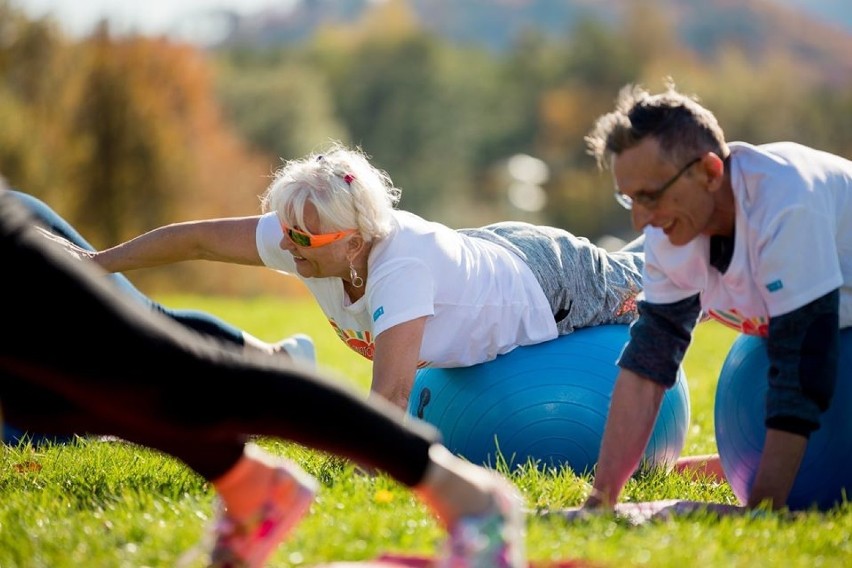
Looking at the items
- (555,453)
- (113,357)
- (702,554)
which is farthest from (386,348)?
(113,357)

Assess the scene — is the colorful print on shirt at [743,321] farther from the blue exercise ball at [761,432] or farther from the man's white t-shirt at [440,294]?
the man's white t-shirt at [440,294]

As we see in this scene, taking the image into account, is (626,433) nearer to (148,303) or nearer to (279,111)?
(148,303)

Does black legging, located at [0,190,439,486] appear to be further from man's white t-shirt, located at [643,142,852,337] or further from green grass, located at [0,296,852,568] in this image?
man's white t-shirt, located at [643,142,852,337]

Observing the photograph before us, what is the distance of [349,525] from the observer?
3.71 metres

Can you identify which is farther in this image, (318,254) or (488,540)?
(318,254)

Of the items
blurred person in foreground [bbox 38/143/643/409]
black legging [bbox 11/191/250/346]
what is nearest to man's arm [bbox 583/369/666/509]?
blurred person in foreground [bbox 38/143/643/409]

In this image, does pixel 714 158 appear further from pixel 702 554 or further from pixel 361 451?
pixel 361 451

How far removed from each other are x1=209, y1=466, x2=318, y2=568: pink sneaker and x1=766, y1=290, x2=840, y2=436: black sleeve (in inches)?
65.6

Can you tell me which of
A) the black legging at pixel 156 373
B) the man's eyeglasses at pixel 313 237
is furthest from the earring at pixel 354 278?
the black legging at pixel 156 373

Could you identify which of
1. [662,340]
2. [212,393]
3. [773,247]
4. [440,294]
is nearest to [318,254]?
[440,294]

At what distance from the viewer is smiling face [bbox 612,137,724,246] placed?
379 cm

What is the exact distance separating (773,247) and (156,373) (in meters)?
2.13

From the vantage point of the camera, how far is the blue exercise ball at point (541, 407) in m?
5.26

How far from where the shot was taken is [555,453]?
17.3 ft
